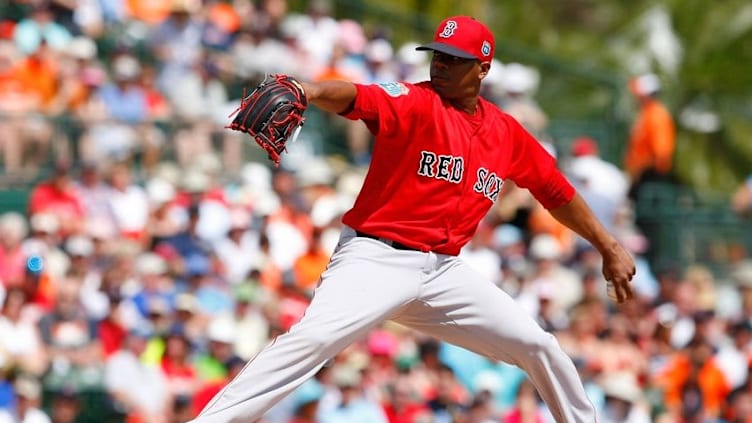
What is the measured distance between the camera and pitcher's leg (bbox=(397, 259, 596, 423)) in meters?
6.72

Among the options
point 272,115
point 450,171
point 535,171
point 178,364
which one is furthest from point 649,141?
point 272,115

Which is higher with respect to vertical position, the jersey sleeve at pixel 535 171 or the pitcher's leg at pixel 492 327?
the jersey sleeve at pixel 535 171

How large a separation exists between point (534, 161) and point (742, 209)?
31.7 ft

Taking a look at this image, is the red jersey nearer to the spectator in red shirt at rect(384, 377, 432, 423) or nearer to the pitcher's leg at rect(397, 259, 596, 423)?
the pitcher's leg at rect(397, 259, 596, 423)

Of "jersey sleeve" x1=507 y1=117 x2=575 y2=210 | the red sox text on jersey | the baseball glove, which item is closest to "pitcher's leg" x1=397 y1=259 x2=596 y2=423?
the red sox text on jersey

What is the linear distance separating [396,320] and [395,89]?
3.78 ft

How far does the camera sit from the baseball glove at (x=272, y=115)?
5824mm

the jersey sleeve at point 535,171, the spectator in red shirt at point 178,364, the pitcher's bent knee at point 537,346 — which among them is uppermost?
the jersey sleeve at point 535,171

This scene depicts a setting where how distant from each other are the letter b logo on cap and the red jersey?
0.79 feet

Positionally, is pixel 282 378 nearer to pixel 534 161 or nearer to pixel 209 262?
pixel 534 161

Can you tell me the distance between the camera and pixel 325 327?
6.26 metres

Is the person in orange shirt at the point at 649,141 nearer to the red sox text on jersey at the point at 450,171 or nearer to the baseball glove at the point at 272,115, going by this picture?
the red sox text on jersey at the point at 450,171

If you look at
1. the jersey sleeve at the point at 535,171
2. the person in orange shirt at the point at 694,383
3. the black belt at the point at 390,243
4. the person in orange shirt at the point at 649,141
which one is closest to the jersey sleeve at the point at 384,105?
the black belt at the point at 390,243

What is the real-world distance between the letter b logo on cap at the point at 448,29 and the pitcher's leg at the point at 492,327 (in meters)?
1.03
